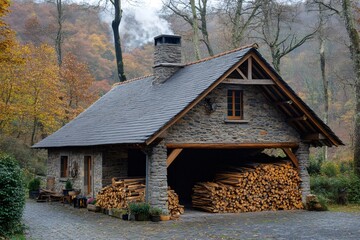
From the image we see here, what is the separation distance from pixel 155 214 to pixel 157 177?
1.12m

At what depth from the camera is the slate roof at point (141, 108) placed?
48.1 ft

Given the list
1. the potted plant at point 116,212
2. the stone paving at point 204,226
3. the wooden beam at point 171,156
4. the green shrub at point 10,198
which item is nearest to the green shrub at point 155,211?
the stone paving at point 204,226

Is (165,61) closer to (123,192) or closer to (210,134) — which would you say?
(210,134)

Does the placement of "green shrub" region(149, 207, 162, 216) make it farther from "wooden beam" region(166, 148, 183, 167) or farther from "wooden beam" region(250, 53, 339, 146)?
"wooden beam" region(250, 53, 339, 146)

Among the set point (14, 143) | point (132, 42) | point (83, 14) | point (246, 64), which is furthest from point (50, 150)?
point (132, 42)

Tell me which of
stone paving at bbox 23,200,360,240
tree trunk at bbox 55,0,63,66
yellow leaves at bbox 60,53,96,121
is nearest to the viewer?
stone paving at bbox 23,200,360,240

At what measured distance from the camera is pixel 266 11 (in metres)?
25.1

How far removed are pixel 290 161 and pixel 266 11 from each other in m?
11.0

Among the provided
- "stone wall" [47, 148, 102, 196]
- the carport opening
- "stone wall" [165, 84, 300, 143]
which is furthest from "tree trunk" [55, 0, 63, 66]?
"stone wall" [165, 84, 300, 143]

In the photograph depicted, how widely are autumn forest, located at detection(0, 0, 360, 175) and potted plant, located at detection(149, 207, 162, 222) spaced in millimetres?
8545

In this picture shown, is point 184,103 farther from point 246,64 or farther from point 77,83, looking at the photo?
point 77,83

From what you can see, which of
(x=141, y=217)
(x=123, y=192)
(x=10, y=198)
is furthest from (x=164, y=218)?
(x=10, y=198)

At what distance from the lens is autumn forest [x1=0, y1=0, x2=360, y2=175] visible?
2559cm

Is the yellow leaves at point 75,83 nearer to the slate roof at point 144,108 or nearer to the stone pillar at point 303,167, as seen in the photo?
the slate roof at point 144,108
